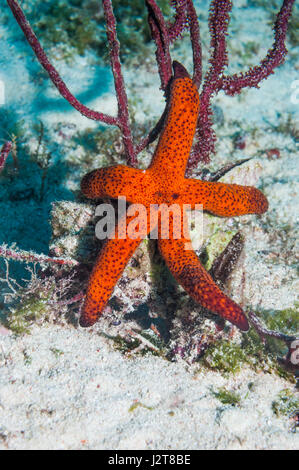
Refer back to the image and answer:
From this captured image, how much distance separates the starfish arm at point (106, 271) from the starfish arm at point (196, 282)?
0.40 metres

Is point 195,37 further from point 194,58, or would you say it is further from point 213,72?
point 213,72

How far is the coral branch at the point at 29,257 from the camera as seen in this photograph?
340cm

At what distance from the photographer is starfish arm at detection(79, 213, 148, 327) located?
3.14 metres

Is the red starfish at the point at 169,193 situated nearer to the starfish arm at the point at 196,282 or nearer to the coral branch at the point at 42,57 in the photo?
the starfish arm at the point at 196,282

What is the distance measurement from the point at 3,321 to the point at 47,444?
1400mm

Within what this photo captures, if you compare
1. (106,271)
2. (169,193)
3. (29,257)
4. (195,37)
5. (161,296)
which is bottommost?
(161,296)

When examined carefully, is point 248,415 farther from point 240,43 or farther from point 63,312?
point 240,43

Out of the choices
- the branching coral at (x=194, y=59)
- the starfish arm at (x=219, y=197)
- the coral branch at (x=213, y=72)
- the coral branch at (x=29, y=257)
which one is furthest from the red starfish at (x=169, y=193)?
the coral branch at (x=29, y=257)

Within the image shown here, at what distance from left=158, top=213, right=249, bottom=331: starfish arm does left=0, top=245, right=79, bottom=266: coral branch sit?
1.10 m

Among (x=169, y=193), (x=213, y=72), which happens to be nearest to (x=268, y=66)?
(x=213, y=72)

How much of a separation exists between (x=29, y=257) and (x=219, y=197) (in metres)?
2.18

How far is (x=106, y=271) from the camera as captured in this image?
10.3 ft

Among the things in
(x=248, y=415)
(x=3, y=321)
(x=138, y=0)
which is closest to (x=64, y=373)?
(x=3, y=321)
